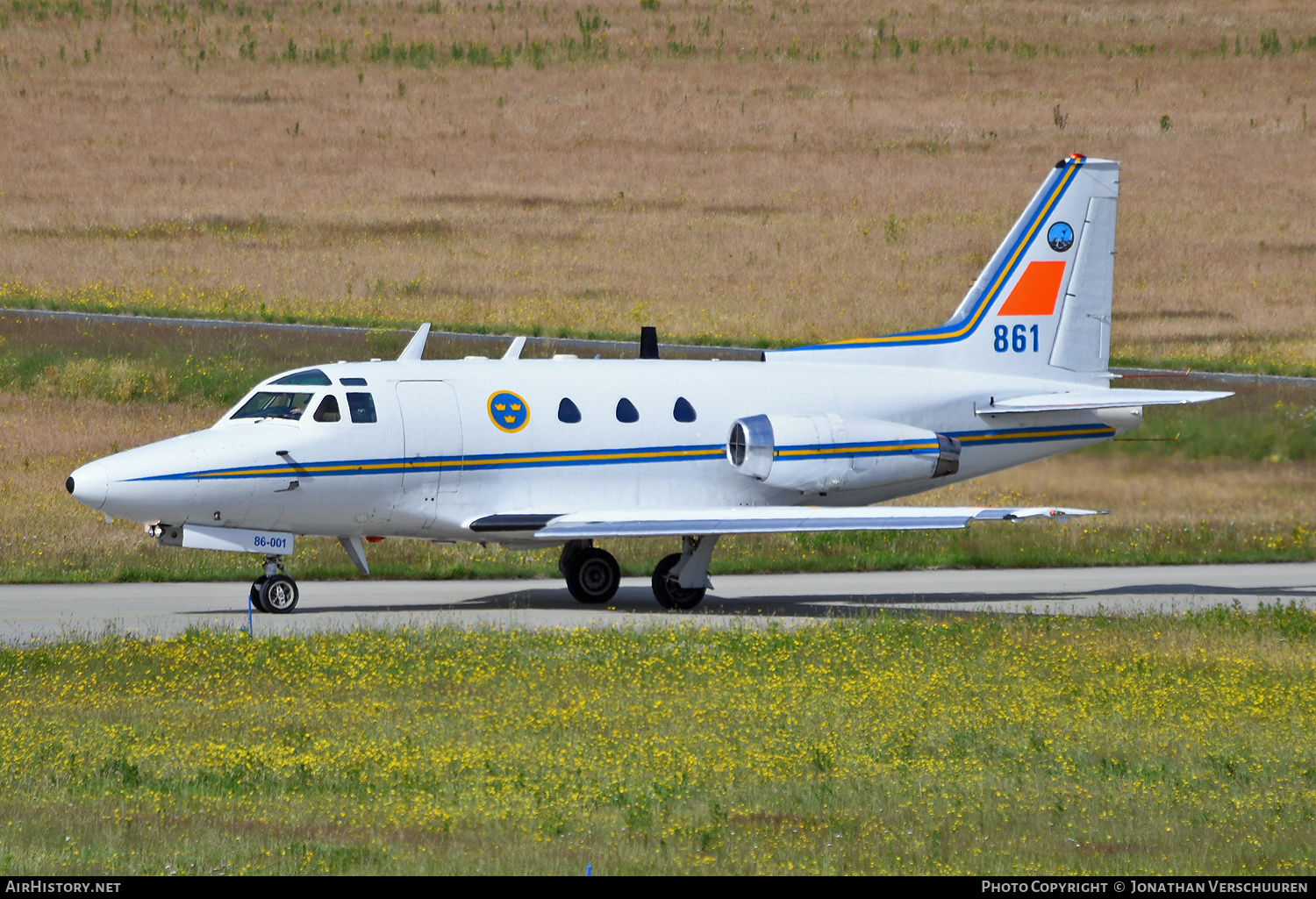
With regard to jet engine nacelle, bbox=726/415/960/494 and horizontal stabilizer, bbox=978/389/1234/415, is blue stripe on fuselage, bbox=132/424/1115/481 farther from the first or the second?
horizontal stabilizer, bbox=978/389/1234/415

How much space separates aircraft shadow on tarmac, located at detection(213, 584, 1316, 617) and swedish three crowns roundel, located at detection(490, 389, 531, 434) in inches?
107

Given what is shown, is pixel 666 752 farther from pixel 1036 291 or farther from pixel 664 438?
pixel 1036 291

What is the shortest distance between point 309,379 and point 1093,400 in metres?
12.4

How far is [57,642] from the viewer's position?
19562 millimetres

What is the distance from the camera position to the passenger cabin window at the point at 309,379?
76.9ft

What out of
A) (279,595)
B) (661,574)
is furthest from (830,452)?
(279,595)

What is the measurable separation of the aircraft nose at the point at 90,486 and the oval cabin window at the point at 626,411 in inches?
291

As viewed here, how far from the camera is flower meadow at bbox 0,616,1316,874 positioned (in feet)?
35.6

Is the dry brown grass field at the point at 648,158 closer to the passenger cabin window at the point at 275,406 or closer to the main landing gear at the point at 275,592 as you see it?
the passenger cabin window at the point at 275,406

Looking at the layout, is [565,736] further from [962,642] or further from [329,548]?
[329,548]

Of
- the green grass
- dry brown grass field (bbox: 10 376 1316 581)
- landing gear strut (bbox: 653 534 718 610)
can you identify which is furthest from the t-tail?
landing gear strut (bbox: 653 534 718 610)

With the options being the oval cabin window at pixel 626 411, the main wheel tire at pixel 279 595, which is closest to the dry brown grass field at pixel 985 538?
the main wheel tire at pixel 279 595

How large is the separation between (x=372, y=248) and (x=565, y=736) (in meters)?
50.2
